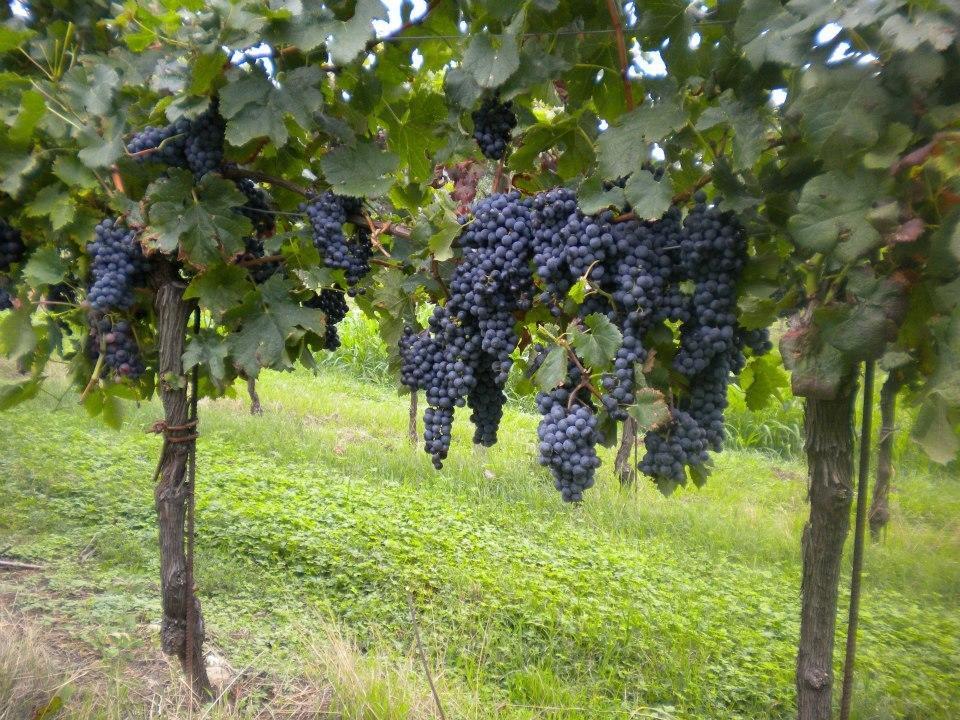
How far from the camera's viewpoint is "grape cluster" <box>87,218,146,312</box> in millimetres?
1947

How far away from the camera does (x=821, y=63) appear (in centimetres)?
95

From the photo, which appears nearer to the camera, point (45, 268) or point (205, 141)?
point (205, 141)

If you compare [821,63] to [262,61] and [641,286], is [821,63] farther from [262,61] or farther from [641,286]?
[262,61]

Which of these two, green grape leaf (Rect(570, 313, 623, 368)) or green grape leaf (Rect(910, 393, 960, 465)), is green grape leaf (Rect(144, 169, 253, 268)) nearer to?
green grape leaf (Rect(570, 313, 623, 368))

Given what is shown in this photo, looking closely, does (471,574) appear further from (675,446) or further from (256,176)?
(675,446)

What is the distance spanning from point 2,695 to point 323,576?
1.88 meters

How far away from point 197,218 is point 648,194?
116 centimetres

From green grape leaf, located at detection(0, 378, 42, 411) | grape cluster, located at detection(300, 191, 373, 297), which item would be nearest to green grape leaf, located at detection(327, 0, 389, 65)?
grape cluster, located at detection(300, 191, 373, 297)

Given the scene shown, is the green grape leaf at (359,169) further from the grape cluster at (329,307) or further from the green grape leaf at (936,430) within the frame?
the green grape leaf at (936,430)

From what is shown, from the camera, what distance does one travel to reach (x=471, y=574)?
4027 mm

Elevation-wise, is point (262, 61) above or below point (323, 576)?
above

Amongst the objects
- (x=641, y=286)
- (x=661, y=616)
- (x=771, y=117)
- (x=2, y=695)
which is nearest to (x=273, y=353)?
(x=641, y=286)

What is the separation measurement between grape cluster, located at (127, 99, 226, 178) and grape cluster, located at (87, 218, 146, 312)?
221 millimetres

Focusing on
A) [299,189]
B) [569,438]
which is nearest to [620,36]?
[569,438]
